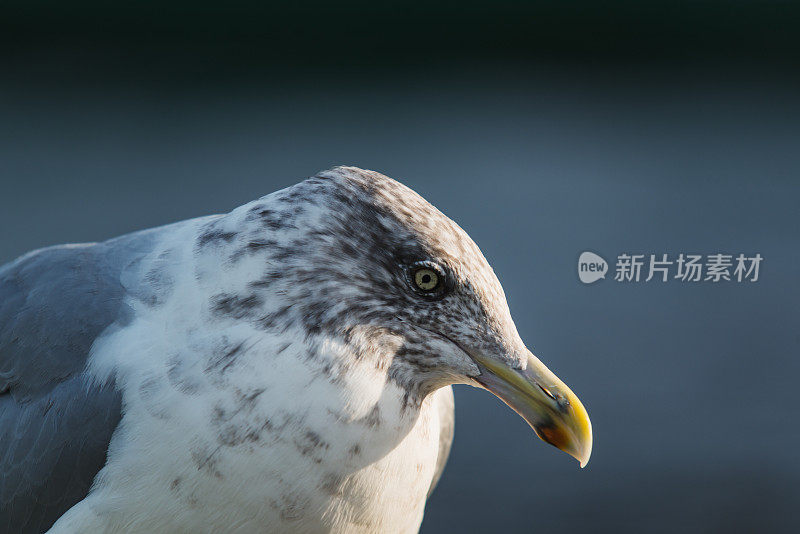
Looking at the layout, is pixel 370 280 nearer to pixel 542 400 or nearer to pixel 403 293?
pixel 403 293

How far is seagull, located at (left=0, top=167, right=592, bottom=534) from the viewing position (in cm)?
84

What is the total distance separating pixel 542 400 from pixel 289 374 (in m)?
0.28

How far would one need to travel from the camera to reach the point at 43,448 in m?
0.96

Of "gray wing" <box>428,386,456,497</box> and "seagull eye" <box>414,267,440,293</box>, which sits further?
"gray wing" <box>428,386,456,497</box>

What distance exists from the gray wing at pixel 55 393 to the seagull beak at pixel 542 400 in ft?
1.40

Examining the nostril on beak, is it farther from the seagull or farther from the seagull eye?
the seagull eye

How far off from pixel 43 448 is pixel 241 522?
271mm

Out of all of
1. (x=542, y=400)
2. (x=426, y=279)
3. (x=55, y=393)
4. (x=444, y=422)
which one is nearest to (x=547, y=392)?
(x=542, y=400)

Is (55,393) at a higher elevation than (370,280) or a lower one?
lower

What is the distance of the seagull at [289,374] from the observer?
0.84 meters

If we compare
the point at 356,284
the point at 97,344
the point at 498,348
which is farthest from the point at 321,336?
the point at 97,344

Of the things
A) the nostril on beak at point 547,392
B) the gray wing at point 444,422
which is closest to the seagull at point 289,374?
the nostril on beak at point 547,392

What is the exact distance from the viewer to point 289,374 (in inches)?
32.9

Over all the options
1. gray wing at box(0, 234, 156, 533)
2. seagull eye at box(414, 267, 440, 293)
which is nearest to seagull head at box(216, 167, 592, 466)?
seagull eye at box(414, 267, 440, 293)
